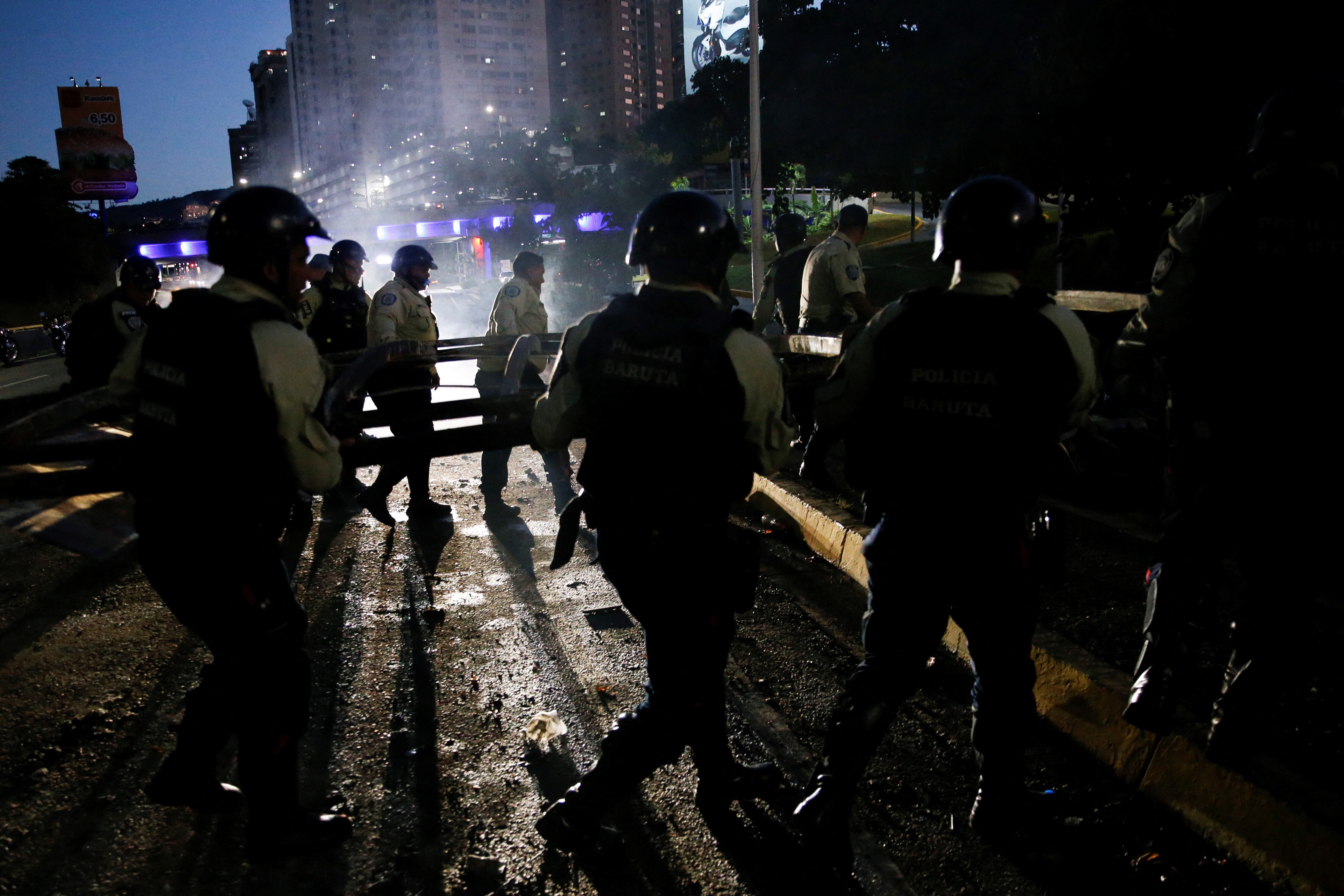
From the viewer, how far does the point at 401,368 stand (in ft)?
21.4

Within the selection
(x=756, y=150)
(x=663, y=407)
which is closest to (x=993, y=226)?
(x=663, y=407)

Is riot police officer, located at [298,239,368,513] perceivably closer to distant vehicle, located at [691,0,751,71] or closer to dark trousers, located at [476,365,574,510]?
dark trousers, located at [476,365,574,510]

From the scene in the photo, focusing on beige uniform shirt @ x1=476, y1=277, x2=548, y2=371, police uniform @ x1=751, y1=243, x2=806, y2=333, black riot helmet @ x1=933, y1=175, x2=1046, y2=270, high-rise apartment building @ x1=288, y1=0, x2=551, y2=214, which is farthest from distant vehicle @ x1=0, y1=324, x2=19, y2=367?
high-rise apartment building @ x1=288, y1=0, x2=551, y2=214

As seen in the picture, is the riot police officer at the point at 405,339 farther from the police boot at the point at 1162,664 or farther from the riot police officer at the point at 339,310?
the police boot at the point at 1162,664

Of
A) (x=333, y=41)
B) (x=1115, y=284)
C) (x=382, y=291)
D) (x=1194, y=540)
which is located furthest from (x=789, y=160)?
(x=333, y=41)

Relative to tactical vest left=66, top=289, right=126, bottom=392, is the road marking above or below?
below

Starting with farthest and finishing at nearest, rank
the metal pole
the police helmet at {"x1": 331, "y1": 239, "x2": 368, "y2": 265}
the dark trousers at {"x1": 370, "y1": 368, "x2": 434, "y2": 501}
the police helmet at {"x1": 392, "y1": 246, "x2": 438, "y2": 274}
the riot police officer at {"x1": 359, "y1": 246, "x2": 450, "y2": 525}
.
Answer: the metal pole < the police helmet at {"x1": 331, "y1": 239, "x2": 368, "y2": 265} < the police helmet at {"x1": 392, "y1": 246, "x2": 438, "y2": 274} < the riot police officer at {"x1": 359, "y1": 246, "x2": 450, "y2": 525} < the dark trousers at {"x1": 370, "y1": 368, "x2": 434, "y2": 501}

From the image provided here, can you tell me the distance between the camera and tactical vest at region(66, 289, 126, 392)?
21.3ft

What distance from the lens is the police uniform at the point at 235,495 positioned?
8.11 ft

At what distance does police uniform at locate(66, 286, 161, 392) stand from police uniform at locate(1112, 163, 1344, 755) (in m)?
6.40

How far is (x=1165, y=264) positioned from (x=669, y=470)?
185 cm

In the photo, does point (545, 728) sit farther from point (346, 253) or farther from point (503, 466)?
point (346, 253)

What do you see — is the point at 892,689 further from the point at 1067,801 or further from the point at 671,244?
the point at 671,244

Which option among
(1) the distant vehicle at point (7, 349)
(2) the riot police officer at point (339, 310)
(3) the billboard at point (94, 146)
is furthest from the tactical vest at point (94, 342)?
(3) the billboard at point (94, 146)
